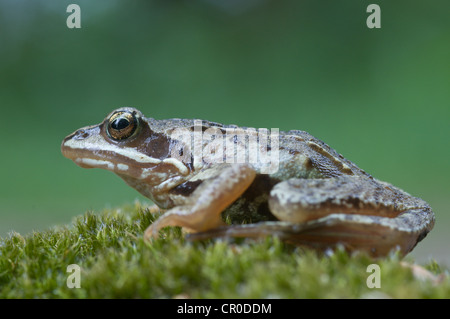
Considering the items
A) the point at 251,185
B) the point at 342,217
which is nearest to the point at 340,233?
the point at 342,217

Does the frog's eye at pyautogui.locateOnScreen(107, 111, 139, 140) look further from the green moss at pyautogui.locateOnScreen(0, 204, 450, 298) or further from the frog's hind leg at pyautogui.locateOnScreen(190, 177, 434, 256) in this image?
the frog's hind leg at pyautogui.locateOnScreen(190, 177, 434, 256)

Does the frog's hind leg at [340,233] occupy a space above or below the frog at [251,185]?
below

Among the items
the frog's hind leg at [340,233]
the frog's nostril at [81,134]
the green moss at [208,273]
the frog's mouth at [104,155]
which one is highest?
the frog's nostril at [81,134]

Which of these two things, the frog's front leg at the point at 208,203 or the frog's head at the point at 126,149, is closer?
the frog's front leg at the point at 208,203

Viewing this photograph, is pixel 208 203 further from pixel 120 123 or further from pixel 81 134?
pixel 81 134

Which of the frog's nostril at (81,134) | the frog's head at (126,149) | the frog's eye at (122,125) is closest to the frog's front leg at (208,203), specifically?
the frog's head at (126,149)

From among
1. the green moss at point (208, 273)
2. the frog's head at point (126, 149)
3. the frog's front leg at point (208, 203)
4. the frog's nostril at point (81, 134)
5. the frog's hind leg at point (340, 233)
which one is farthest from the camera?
the frog's nostril at point (81, 134)

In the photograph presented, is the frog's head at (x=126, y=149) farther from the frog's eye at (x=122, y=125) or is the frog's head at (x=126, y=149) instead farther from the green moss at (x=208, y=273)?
the green moss at (x=208, y=273)

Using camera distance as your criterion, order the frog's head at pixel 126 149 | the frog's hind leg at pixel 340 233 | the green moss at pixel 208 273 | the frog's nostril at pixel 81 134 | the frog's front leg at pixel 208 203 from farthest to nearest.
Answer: the frog's nostril at pixel 81 134 < the frog's head at pixel 126 149 < the frog's front leg at pixel 208 203 < the frog's hind leg at pixel 340 233 < the green moss at pixel 208 273
